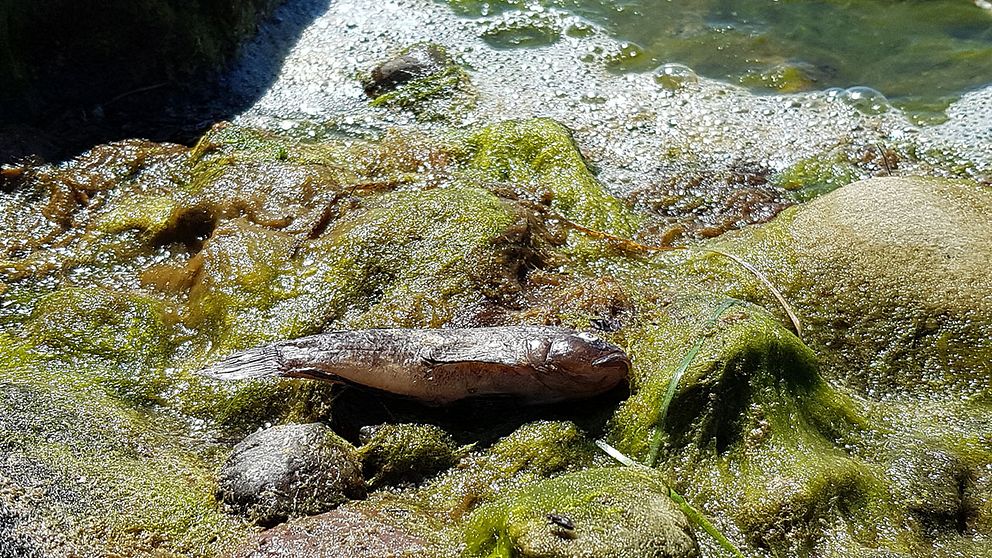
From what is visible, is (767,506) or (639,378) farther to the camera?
(639,378)

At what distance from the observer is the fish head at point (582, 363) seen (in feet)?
8.68

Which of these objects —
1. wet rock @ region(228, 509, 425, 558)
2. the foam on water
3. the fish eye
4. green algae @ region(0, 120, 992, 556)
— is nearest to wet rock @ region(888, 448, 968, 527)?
green algae @ region(0, 120, 992, 556)

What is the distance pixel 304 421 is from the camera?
107 inches

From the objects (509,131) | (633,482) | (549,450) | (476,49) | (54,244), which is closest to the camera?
(633,482)

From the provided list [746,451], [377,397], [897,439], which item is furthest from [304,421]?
[897,439]

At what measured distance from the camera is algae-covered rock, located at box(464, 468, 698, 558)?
2.01 metres

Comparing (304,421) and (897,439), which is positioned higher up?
(304,421)

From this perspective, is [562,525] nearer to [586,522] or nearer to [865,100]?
[586,522]

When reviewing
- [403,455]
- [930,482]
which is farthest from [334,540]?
[930,482]

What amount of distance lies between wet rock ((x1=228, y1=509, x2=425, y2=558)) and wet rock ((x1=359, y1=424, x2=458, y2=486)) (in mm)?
235

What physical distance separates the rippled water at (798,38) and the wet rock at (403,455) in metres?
3.31

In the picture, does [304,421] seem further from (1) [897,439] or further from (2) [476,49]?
(2) [476,49]

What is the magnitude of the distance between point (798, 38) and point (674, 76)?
1.04 m

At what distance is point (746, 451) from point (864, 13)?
4312 mm
